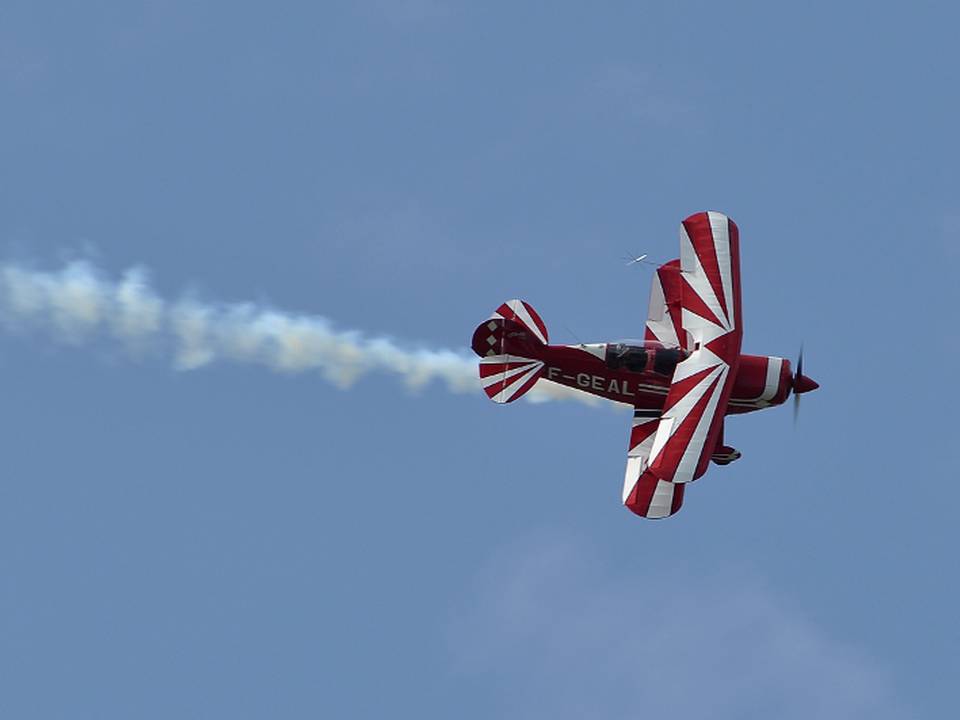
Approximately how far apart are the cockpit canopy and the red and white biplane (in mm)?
21

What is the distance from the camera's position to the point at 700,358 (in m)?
45.8

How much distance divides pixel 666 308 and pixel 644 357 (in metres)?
1.51

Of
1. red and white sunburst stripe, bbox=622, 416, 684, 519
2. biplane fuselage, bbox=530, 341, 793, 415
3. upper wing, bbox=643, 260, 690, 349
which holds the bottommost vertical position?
red and white sunburst stripe, bbox=622, 416, 684, 519

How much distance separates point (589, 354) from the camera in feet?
155

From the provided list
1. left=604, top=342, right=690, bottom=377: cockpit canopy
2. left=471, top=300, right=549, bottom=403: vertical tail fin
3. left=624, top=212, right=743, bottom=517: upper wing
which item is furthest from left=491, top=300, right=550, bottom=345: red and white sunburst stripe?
left=624, top=212, right=743, bottom=517: upper wing

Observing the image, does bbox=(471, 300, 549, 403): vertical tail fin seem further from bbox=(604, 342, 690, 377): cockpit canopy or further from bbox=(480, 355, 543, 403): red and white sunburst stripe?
bbox=(604, 342, 690, 377): cockpit canopy

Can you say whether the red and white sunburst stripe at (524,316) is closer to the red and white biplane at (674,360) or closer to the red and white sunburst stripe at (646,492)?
the red and white biplane at (674,360)

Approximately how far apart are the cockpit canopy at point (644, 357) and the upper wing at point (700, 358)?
517mm

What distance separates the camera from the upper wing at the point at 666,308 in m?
47.2

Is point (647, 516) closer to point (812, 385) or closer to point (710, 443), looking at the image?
point (710, 443)

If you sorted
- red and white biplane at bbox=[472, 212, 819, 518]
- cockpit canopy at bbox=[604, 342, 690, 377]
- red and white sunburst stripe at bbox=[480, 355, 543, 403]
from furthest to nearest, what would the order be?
red and white sunburst stripe at bbox=[480, 355, 543, 403] → cockpit canopy at bbox=[604, 342, 690, 377] → red and white biplane at bbox=[472, 212, 819, 518]

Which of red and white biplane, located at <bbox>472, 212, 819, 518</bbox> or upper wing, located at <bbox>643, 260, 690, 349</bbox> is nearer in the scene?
red and white biplane, located at <bbox>472, 212, 819, 518</bbox>

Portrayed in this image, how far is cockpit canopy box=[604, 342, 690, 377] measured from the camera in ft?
152

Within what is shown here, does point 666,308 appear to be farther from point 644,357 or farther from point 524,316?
point 524,316
